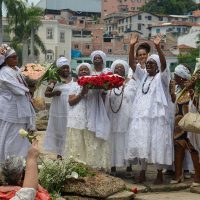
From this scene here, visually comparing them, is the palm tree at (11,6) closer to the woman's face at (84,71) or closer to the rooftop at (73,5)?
the woman's face at (84,71)

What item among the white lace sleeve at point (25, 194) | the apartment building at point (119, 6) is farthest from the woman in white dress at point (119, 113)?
the apartment building at point (119, 6)

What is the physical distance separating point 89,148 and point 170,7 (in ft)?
356

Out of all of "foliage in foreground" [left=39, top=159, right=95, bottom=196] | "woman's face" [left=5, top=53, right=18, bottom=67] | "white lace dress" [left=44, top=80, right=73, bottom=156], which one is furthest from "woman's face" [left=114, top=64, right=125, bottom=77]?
"foliage in foreground" [left=39, top=159, right=95, bottom=196]

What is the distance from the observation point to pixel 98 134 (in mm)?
8156

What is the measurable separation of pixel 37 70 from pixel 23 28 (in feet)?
158

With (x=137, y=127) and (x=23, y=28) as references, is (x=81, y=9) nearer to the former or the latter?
(x=23, y=28)

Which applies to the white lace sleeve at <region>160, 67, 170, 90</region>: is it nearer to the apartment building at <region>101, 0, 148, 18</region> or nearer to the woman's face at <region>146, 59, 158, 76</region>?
the woman's face at <region>146, 59, 158, 76</region>

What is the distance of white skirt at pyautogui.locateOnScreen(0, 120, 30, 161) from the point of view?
8039mm

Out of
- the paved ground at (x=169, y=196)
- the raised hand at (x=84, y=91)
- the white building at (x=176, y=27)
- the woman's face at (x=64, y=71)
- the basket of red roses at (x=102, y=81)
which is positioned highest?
the white building at (x=176, y=27)

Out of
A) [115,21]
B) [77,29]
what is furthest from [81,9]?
[77,29]

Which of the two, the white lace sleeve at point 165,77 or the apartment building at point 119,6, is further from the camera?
the apartment building at point 119,6

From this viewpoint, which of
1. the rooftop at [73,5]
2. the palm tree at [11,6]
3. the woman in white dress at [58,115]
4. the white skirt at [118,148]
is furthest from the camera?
the rooftop at [73,5]

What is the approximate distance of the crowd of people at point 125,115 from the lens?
794cm

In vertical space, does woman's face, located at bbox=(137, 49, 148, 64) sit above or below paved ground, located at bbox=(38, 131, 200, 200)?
above
